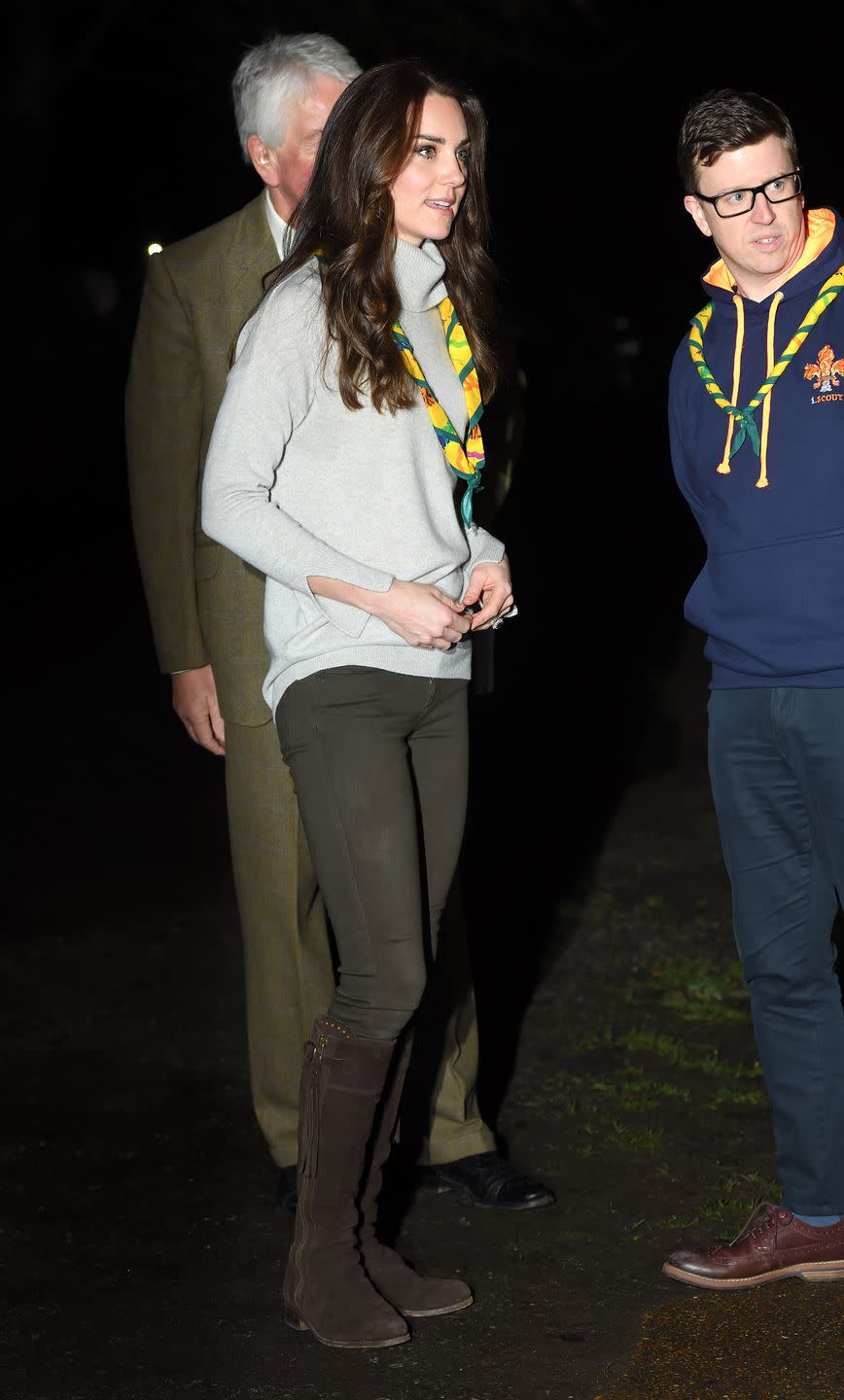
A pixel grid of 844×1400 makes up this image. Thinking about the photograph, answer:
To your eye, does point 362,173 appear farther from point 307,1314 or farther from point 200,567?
point 307,1314

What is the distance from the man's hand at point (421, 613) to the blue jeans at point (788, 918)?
0.62 meters

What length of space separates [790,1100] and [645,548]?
14.8 m

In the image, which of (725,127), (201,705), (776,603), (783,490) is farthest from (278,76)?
(776,603)

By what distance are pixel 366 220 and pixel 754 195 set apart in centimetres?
69

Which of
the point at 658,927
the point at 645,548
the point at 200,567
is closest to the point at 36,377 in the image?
the point at 645,548

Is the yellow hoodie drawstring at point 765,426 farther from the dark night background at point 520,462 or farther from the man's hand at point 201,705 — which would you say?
the dark night background at point 520,462

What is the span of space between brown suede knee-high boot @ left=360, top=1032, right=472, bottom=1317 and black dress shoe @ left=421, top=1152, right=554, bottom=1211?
0.53 metres

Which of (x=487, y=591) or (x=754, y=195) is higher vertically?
(x=754, y=195)

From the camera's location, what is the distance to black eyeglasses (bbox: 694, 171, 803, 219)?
3.27 m

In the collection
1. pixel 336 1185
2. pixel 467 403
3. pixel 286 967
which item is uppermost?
pixel 467 403

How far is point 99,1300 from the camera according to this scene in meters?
3.70

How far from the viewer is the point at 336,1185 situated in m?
3.43

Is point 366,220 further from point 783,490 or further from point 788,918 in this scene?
point 788,918

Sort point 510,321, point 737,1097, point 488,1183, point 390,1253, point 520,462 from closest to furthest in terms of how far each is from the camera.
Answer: point 390,1253 < point 488,1183 < point 737,1097 < point 520,462 < point 510,321
